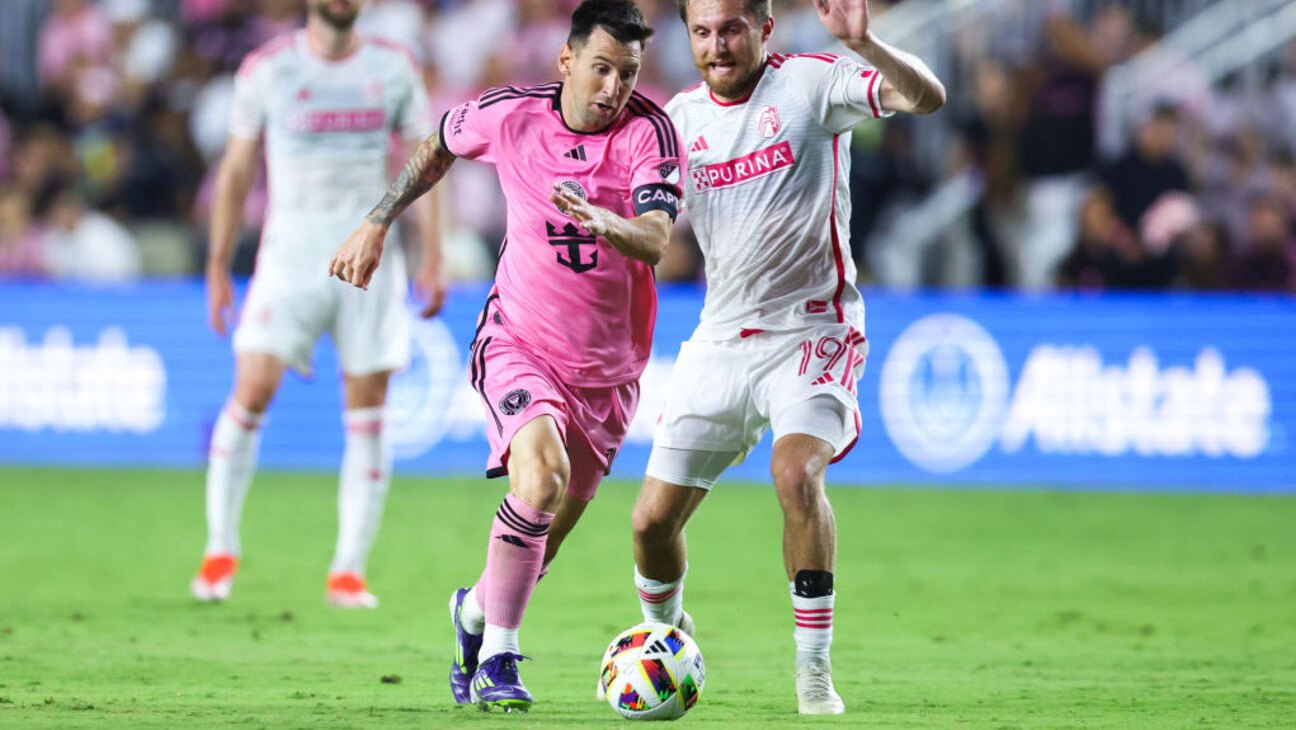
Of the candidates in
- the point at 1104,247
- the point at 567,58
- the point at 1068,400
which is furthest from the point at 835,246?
the point at 1104,247

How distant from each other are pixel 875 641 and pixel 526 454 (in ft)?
8.03

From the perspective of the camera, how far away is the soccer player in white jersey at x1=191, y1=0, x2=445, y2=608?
28.4ft

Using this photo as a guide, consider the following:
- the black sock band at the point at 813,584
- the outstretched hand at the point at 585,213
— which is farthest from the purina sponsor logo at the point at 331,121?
the black sock band at the point at 813,584

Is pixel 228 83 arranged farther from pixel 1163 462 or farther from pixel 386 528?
pixel 1163 462

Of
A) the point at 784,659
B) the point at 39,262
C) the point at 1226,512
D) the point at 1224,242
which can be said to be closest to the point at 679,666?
the point at 784,659

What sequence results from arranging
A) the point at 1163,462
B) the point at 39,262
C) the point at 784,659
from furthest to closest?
the point at 39,262
the point at 1163,462
the point at 784,659

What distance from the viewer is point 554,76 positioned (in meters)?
16.3

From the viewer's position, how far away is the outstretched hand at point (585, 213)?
5.47m

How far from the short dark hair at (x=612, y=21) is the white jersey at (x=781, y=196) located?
62 centimetres

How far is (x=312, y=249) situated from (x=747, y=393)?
3.11 m

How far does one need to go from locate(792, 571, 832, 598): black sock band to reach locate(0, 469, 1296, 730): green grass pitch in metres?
0.38

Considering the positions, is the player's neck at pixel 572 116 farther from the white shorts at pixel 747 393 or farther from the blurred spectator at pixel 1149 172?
the blurred spectator at pixel 1149 172

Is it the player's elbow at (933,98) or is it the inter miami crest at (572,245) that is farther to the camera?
the inter miami crest at (572,245)

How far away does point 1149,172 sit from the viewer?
14.7 m
